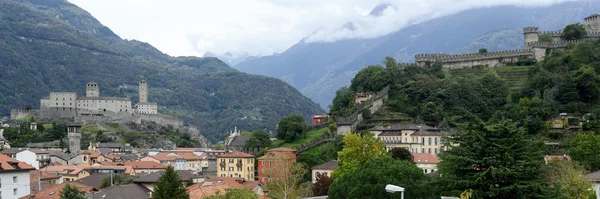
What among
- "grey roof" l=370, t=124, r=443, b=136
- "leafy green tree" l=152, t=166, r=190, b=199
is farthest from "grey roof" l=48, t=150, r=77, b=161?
"leafy green tree" l=152, t=166, r=190, b=199

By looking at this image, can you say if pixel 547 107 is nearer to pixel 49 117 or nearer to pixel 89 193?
pixel 89 193

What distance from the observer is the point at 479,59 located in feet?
382

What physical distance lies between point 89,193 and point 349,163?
23.6m

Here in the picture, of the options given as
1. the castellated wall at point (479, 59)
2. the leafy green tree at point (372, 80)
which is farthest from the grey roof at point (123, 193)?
the castellated wall at point (479, 59)

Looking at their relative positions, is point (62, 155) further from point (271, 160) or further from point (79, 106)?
point (79, 106)

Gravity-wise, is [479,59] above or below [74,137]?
above

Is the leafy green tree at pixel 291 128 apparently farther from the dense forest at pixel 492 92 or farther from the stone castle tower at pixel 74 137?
the stone castle tower at pixel 74 137

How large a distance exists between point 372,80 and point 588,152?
50.1 m

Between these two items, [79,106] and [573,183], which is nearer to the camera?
[573,183]

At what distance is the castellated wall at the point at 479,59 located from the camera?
115 m

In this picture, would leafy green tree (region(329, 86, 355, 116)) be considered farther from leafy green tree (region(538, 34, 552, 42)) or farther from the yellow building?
leafy green tree (region(538, 34, 552, 42))

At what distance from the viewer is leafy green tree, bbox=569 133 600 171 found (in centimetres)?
5874

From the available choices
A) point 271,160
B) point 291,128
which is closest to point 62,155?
point 291,128

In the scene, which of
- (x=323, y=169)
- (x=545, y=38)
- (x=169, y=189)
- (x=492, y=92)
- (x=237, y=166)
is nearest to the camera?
(x=169, y=189)
